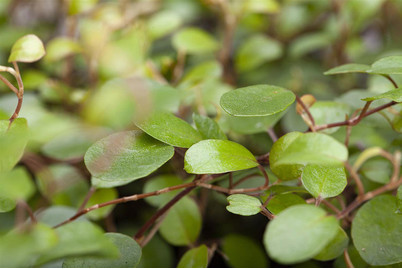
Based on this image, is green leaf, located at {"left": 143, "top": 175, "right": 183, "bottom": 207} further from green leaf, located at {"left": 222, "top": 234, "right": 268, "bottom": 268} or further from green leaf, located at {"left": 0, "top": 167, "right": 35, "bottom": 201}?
green leaf, located at {"left": 0, "top": 167, "right": 35, "bottom": 201}

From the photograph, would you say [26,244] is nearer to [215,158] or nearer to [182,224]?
[215,158]

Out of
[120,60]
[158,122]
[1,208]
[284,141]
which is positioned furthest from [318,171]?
[120,60]

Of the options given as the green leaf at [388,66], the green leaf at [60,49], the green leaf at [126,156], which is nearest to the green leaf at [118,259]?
the green leaf at [126,156]

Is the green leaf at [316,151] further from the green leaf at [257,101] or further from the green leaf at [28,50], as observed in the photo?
the green leaf at [28,50]

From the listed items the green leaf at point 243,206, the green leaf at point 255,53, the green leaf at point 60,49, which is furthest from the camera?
the green leaf at point 255,53

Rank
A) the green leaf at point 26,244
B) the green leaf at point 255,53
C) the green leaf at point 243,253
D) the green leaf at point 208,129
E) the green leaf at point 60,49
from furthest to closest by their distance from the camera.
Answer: the green leaf at point 255,53
the green leaf at point 60,49
the green leaf at point 243,253
the green leaf at point 208,129
the green leaf at point 26,244

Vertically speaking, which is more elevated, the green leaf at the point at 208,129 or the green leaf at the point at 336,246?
the green leaf at the point at 208,129

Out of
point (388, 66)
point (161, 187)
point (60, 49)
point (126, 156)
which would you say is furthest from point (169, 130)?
point (60, 49)
